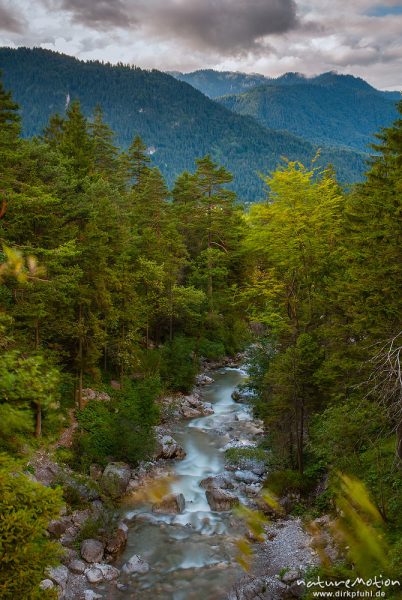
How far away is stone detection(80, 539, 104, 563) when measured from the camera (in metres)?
14.3

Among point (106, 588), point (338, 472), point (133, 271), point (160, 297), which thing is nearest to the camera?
point (106, 588)

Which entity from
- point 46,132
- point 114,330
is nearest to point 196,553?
point 114,330

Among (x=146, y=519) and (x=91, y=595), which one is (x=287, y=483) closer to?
(x=146, y=519)

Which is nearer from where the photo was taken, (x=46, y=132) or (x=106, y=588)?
(x=106, y=588)

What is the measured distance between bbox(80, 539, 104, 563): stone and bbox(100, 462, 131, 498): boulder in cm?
332

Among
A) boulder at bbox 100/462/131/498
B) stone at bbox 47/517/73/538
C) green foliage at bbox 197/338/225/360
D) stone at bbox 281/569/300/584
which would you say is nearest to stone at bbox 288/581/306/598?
stone at bbox 281/569/300/584

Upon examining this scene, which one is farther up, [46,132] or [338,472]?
[46,132]

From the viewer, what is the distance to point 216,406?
29422mm

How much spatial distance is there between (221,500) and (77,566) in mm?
6348

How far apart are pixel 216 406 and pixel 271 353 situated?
8.31 meters

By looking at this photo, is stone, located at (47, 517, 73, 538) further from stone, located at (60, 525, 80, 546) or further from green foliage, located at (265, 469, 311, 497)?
green foliage, located at (265, 469, 311, 497)

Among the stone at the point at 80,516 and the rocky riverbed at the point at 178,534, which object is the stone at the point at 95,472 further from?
the stone at the point at 80,516

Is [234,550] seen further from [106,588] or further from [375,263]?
[375,263]

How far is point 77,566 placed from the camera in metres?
13.8
